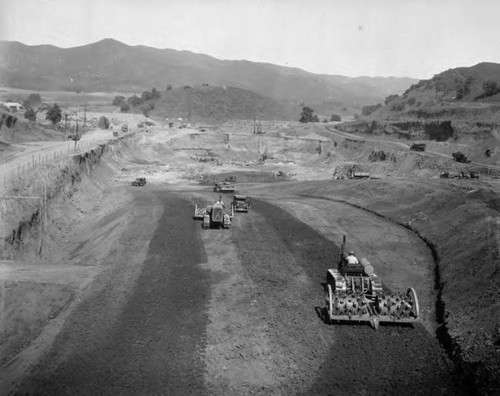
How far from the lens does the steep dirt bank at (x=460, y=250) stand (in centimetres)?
1980

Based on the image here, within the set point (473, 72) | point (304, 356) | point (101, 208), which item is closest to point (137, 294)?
point (304, 356)

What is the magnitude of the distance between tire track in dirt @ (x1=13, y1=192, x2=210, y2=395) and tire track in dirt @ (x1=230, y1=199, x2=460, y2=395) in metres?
3.62

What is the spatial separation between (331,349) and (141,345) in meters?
8.44

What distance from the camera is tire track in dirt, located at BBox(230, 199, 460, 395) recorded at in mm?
18453

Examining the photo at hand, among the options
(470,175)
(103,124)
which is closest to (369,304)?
(470,175)

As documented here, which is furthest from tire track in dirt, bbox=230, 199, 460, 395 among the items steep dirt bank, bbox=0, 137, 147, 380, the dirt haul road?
steep dirt bank, bbox=0, 137, 147, 380

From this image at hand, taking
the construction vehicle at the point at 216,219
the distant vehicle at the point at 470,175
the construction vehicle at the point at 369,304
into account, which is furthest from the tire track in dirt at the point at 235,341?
the distant vehicle at the point at 470,175

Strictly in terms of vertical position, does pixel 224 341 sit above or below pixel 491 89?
below

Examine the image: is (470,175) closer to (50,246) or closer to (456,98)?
(50,246)

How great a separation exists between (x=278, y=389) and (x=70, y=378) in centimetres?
818

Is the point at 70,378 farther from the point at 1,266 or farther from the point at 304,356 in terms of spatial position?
the point at 1,266

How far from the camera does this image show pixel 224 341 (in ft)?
70.0

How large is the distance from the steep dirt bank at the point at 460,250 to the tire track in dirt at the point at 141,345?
11.3 metres

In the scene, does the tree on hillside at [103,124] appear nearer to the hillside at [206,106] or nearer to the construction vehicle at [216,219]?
the hillside at [206,106]
